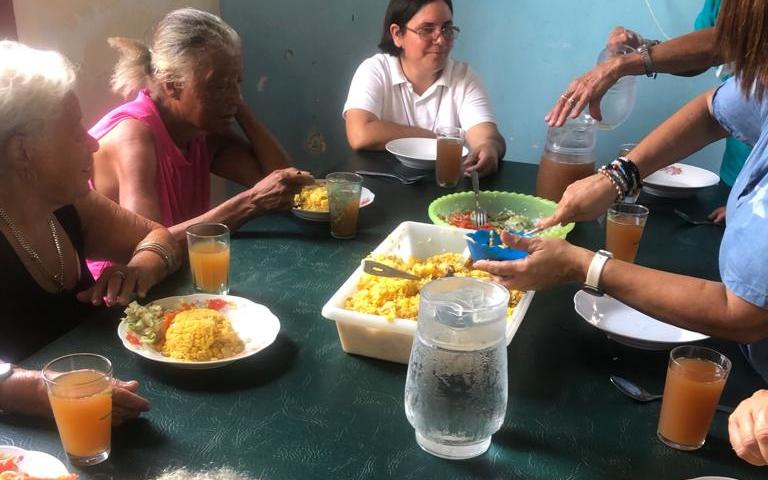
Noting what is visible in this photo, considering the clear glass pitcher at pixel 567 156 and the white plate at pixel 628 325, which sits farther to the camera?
the clear glass pitcher at pixel 567 156

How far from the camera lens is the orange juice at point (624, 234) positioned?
71.8 inches

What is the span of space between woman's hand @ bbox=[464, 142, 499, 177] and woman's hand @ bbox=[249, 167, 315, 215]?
77cm

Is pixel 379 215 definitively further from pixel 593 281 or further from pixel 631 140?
pixel 631 140

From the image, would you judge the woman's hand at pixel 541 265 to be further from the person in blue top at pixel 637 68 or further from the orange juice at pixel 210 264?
the person in blue top at pixel 637 68

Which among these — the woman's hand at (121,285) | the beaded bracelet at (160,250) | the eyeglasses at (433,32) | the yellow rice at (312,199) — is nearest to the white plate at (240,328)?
the woman's hand at (121,285)

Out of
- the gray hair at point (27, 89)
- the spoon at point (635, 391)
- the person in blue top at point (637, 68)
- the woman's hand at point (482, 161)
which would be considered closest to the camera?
the spoon at point (635, 391)

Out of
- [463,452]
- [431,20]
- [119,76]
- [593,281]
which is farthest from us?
[431,20]

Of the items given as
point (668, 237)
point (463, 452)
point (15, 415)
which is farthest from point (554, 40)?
point (15, 415)

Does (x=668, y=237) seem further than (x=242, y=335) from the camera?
Yes

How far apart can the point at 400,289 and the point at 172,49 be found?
1363 millimetres

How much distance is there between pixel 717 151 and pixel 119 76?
112 inches

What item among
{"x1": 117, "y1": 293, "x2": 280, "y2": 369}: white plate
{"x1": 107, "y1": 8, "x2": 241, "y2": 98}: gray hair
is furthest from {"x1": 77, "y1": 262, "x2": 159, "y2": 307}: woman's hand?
{"x1": 107, "y1": 8, "x2": 241, "y2": 98}: gray hair

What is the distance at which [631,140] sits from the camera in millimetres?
3643

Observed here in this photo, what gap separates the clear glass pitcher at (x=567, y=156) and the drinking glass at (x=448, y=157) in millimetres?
321
